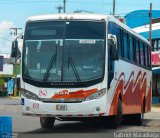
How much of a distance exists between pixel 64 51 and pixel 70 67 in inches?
21.4

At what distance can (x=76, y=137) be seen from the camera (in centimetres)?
1562

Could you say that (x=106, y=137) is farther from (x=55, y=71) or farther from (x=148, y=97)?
(x=148, y=97)

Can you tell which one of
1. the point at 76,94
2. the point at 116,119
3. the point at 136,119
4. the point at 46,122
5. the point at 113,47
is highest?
the point at 113,47

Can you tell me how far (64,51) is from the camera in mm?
16578

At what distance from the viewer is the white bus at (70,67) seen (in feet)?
53.2

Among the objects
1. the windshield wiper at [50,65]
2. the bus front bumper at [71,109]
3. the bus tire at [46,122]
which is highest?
the windshield wiper at [50,65]

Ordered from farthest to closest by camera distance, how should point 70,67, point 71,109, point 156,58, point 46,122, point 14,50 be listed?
point 156,58, point 46,122, point 14,50, point 70,67, point 71,109

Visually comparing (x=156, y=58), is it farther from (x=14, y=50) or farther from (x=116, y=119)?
(x=14, y=50)

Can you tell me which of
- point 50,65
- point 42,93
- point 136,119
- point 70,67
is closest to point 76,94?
point 70,67

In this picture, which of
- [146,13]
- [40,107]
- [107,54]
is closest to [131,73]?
[107,54]

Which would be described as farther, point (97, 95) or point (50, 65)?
point (50, 65)

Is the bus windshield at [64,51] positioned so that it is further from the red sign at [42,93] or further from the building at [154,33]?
the building at [154,33]

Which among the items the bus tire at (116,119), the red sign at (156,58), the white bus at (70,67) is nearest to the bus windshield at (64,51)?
the white bus at (70,67)

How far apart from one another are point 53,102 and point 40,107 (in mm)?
420
